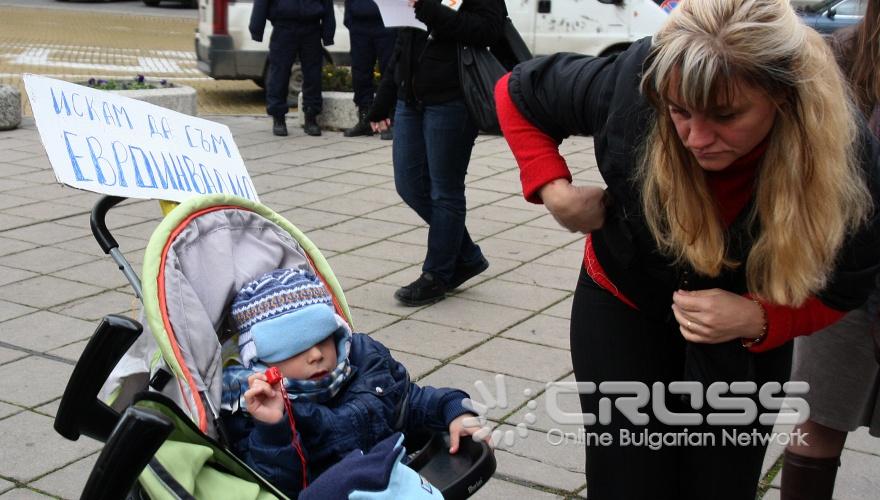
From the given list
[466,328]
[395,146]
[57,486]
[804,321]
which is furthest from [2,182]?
[804,321]

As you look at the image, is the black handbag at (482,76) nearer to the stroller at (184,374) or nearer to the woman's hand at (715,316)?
the stroller at (184,374)

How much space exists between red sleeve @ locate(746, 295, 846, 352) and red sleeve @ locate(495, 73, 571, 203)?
1.77ft

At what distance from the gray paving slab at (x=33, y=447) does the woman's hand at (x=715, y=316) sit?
7.89 feet

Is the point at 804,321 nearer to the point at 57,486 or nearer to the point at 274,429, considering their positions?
the point at 274,429

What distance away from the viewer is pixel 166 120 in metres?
3.19

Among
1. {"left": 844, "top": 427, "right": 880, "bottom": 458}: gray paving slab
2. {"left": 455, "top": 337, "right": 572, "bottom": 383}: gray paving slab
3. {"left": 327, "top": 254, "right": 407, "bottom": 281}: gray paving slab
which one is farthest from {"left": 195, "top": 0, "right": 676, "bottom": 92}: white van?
{"left": 844, "top": 427, "right": 880, "bottom": 458}: gray paving slab

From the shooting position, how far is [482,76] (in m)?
5.19

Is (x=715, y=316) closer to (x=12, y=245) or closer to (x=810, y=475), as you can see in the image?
(x=810, y=475)

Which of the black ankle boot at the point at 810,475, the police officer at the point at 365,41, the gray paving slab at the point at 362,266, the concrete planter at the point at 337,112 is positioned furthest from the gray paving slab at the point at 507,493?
the concrete planter at the point at 337,112

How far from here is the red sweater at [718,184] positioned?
230 cm

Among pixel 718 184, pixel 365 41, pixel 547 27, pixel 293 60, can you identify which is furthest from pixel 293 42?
pixel 718 184

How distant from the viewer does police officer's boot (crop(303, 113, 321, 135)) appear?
412 inches

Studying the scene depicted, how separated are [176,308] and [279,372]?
29cm

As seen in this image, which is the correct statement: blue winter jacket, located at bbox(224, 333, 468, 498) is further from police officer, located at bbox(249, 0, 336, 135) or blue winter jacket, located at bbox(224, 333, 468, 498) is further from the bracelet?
police officer, located at bbox(249, 0, 336, 135)
